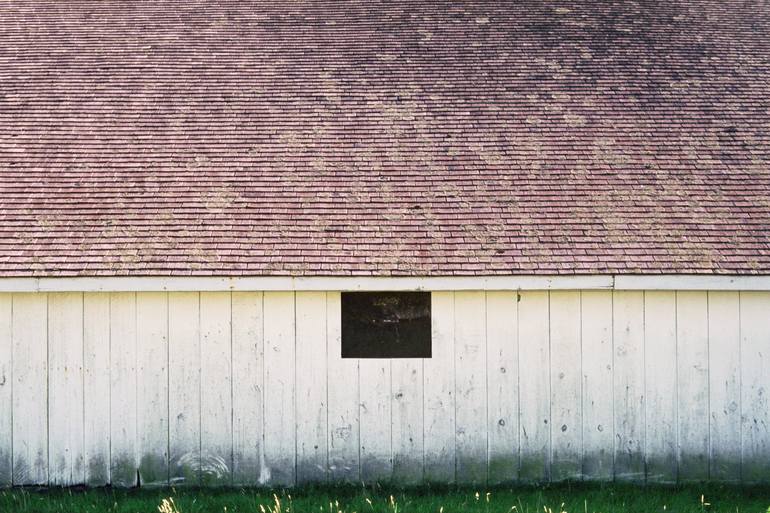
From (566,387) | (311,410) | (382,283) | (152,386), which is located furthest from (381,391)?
(152,386)

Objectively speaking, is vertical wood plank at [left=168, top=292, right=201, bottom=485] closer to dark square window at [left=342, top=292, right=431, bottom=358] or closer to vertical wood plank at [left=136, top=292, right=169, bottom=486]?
vertical wood plank at [left=136, top=292, right=169, bottom=486]

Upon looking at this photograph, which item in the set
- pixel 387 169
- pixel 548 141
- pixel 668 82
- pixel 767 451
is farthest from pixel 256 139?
pixel 767 451

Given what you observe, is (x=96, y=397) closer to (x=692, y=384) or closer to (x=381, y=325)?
(x=381, y=325)

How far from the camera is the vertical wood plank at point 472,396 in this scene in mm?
6859

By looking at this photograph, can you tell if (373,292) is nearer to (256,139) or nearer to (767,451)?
(256,139)

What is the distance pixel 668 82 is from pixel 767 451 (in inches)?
193

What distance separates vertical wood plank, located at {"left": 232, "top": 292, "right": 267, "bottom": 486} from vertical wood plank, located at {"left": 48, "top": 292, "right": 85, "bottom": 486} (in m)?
1.55

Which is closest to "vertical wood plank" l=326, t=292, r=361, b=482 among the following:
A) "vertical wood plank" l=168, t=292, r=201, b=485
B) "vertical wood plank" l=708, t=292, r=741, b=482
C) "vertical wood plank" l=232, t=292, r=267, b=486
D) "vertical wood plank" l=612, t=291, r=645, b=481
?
"vertical wood plank" l=232, t=292, r=267, b=486

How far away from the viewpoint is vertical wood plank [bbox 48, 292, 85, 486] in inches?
267

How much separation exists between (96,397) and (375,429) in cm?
284

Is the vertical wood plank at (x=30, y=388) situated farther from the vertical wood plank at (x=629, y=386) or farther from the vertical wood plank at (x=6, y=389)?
the vertical wood plank at (x=629, y=386)

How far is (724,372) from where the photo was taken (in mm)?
6875

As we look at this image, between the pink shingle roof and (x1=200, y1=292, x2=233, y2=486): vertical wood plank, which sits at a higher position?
the pink shingle roof

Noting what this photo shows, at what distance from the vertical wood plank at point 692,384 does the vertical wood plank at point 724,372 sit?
0.06m
